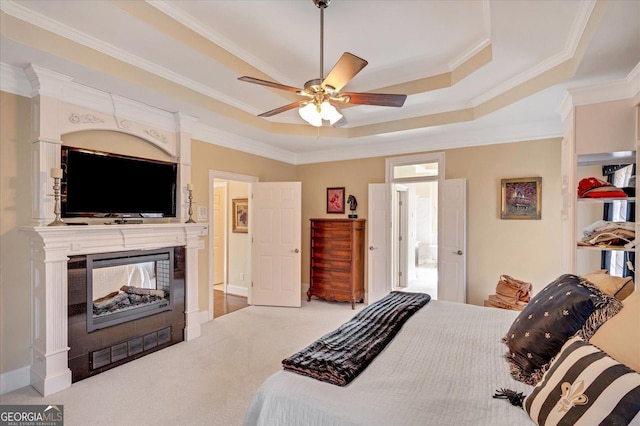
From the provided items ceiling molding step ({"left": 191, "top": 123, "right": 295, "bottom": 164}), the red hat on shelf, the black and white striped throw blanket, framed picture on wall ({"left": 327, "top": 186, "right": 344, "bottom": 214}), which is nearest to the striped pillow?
the black and white striped throw blanket

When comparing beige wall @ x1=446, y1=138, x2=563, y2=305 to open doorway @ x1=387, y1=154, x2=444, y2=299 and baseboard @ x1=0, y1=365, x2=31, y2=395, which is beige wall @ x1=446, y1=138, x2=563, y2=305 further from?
baseboard @ x1=0, y1=365, x2=31, y2=395

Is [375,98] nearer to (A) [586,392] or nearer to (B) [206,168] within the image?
(A) [586,392]

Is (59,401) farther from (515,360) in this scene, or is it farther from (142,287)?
(515,360)

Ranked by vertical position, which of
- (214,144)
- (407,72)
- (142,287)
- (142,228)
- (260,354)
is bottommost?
(260,354)

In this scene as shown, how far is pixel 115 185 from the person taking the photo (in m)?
3.01

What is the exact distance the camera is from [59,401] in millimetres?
2361

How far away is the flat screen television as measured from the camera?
8.90 ft

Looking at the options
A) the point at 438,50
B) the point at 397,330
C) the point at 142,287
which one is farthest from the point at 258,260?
the point at 438,50

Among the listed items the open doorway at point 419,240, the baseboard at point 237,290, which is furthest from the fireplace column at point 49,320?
the open doorway at point 419,240

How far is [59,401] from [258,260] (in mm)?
2864

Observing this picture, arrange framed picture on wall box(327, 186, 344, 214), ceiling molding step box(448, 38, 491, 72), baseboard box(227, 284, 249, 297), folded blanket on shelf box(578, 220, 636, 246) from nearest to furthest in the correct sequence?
folded blanket on shelf box(578, 220, 636, 246), ceiling molding step box(448, 38, 491, 72), framed picture on wall box(327, 186, 344, 214), baseboard box(227, 284, 249, 297)

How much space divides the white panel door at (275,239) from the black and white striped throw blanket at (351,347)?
2.64 metres

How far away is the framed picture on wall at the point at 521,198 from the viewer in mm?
3820

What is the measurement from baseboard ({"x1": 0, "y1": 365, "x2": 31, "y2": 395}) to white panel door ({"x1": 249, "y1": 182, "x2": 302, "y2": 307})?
2.72m
